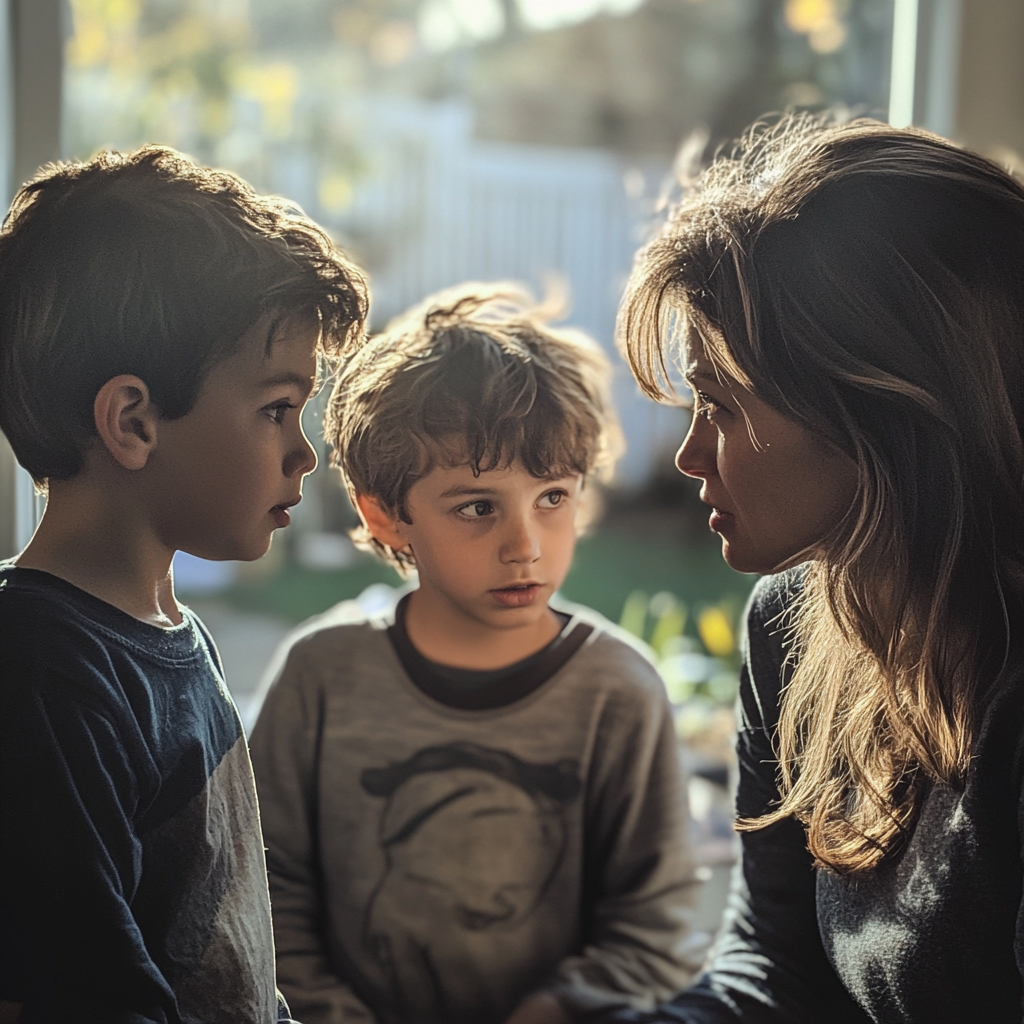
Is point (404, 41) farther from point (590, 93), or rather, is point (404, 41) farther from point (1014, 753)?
point (1014, 753)

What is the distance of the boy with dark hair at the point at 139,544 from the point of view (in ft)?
1.97

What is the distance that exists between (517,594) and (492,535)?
6 centimetres

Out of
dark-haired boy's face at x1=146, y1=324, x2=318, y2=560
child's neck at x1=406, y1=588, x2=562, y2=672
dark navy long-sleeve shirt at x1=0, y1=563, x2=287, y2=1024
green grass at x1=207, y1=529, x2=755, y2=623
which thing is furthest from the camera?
green grass at x1=207, y1=529, x2=755, y2=623

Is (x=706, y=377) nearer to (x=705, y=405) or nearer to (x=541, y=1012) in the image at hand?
(x=705, y=405)

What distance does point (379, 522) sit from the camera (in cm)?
99

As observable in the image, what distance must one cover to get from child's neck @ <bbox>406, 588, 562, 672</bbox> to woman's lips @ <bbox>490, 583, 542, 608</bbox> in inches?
2.5

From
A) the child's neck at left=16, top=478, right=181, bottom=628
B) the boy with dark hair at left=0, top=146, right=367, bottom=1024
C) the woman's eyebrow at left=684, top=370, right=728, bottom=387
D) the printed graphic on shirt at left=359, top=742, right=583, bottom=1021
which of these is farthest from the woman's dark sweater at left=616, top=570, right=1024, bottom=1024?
the child's neck at left=16, top=478, right=181, bottom=628

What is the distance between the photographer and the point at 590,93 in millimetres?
1850

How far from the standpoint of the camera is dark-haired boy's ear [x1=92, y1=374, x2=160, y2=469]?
689 millimetres

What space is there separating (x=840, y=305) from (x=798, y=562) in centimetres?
20

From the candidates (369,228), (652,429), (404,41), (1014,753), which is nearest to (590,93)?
(404,41)

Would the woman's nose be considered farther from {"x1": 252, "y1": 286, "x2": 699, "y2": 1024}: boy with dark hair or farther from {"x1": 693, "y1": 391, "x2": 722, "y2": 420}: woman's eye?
{"x1": 252, "y1": 286, "x2": 699, "y2": 1024}: boy with dark hair

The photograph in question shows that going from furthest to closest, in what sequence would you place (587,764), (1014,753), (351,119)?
(351,119)
(587,764)
(1014,753)

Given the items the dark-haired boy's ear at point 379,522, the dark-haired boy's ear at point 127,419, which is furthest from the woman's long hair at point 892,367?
the dark-haired boy's ear at point 127,419
